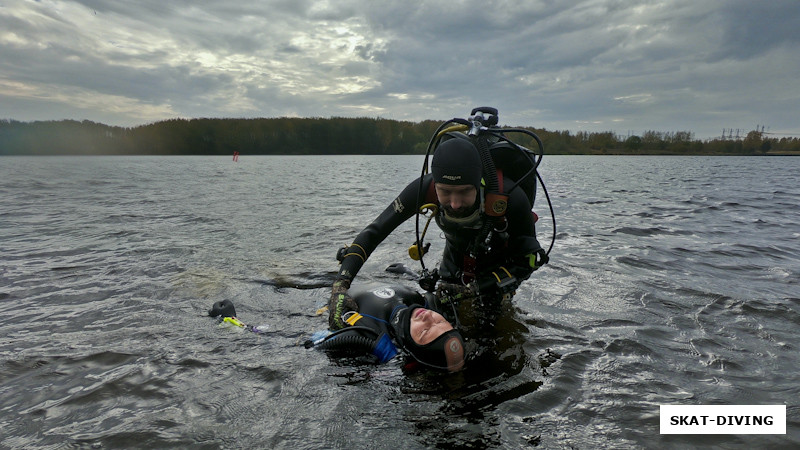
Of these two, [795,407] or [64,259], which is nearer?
[795,407]

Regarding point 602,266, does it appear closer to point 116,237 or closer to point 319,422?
point 319,422

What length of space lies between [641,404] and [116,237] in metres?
11.4

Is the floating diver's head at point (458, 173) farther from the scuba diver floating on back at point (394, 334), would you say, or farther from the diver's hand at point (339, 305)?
the diver's hand at point (339, 305)

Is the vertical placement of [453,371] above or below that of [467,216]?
below

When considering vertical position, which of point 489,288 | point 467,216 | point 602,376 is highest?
point 467,216

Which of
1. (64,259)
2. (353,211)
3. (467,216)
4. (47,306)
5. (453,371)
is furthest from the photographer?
(353,211)

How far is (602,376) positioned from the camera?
12.4ft

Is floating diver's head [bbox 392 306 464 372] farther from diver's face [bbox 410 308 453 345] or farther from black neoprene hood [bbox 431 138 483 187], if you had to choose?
black neoprene hood [bbox 431 138 483 187]

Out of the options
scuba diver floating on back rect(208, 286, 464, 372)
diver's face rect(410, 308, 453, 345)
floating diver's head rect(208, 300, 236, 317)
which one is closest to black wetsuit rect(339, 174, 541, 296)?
scuba diver floating on back rect(208, 286, 464, 372)

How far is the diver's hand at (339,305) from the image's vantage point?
4.30 m

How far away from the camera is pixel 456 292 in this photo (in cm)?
468

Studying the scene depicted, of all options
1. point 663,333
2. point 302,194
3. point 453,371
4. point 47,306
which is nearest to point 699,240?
point 663,333

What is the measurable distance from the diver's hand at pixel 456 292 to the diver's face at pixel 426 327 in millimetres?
762

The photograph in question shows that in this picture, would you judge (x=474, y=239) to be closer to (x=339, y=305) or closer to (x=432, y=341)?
(x=432, y=341)
